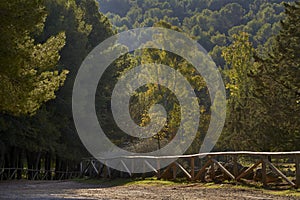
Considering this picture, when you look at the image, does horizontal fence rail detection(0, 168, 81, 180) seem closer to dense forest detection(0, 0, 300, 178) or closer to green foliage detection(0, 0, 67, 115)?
dense forest detection(0, 0, 300, 178)

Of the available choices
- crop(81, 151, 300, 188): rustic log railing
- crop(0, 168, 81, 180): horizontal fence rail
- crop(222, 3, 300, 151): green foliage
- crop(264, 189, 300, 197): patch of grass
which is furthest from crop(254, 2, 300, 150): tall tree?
crop(0, 168, 81, 180): horizontal fence rail

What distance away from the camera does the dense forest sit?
1509cm

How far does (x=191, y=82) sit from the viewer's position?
122 feet

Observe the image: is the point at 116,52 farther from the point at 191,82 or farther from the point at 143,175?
the point at 143,175

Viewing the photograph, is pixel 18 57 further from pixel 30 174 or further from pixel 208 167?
pixel 30 174

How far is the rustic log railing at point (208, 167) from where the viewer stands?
1395 centimetres

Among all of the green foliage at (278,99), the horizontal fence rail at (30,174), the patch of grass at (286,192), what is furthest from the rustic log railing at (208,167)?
the horizontal fence rail at (30,174)

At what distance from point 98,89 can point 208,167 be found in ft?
64.1

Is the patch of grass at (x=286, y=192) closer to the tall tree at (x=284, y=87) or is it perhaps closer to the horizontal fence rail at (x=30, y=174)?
the tall tree at (x=284, y=87)

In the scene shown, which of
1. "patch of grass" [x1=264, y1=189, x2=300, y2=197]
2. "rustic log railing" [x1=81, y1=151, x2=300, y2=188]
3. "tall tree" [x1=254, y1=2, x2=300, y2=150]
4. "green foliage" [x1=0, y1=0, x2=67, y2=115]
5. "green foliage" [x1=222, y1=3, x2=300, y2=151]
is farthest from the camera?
"green foliage" [x1=222, y1=3, x2=300, y2=151]

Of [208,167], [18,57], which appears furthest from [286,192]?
[18,57]

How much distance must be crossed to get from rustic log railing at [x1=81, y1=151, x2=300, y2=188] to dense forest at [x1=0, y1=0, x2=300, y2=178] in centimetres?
448

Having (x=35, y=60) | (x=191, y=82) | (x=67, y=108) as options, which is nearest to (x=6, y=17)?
(x=35, y=60)

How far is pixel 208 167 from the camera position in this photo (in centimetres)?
1905
